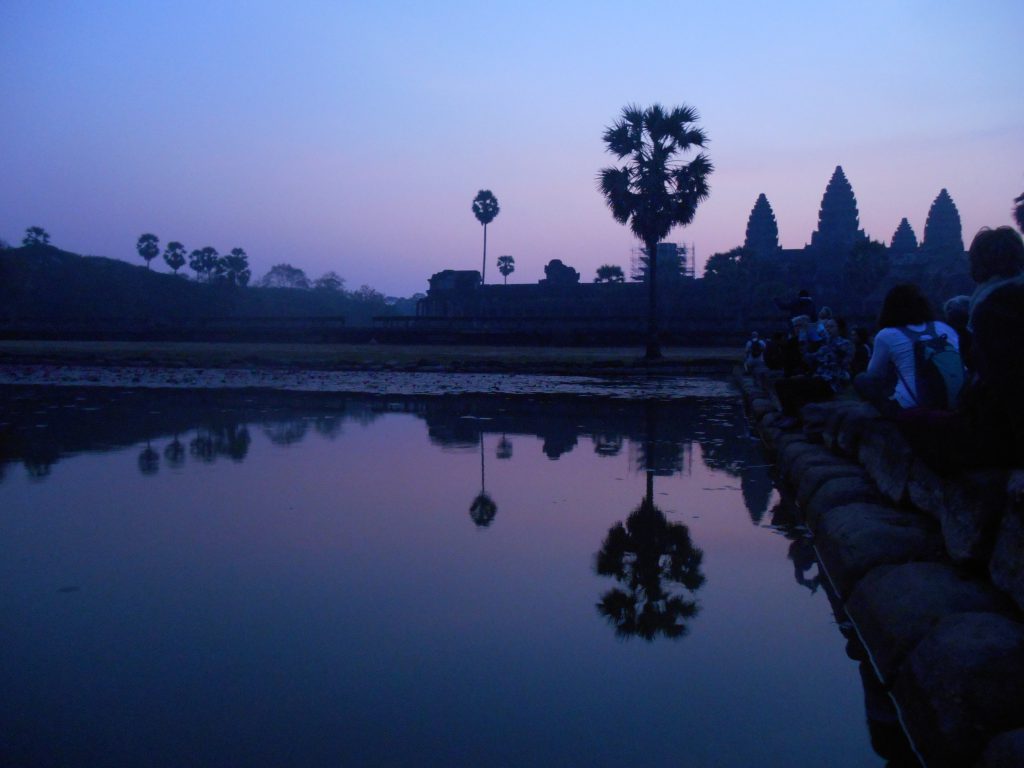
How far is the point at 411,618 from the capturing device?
13.3 feet

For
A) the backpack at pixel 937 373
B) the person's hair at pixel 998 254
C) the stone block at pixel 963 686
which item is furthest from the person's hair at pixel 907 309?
the stone block at pixel 963 686

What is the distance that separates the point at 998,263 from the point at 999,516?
1.23 metres

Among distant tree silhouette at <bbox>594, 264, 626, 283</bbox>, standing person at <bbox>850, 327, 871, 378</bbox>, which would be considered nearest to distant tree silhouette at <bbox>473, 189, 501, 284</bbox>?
distant tree silhouette at <bbox>594, 264, 626, 283</bbox>

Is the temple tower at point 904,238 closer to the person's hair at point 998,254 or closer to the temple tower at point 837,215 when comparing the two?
the temple tower at point 837,215

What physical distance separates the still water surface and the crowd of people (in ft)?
3.22

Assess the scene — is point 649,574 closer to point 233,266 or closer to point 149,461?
point 149,461

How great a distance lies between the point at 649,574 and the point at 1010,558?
2042mm

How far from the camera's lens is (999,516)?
3.37m

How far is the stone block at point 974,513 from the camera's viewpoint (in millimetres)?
3369

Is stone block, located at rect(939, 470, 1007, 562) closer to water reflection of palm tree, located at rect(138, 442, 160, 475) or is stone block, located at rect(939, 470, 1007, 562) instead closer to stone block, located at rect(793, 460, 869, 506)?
stone block, located at rect(793, 460, 869, 506)

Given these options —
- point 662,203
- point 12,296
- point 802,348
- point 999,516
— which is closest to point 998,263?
point 999,516

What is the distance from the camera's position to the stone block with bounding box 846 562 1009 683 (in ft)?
10.5

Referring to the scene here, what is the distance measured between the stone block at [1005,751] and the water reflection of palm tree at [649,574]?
5.49 feet

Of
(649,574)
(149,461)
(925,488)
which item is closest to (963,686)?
(925,488)
